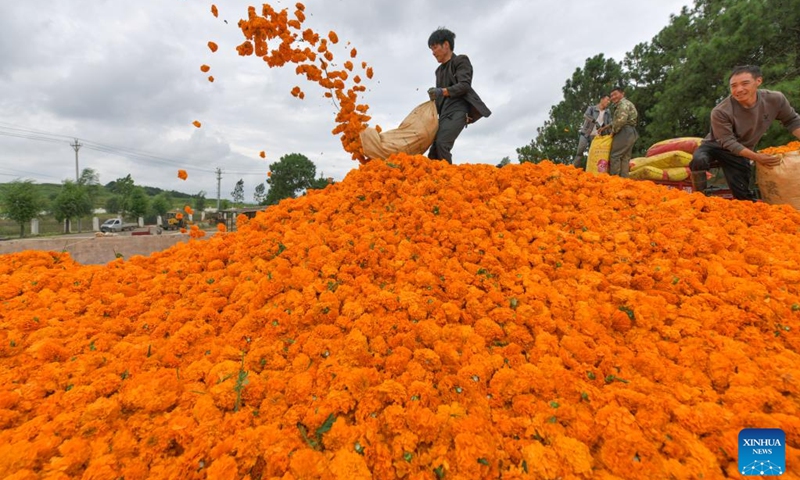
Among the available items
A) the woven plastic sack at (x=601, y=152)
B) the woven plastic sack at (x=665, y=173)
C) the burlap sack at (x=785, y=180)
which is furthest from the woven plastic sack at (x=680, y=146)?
the burlap sack at (x=785, y=180)

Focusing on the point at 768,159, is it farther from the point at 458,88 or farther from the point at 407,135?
the point at 407,135

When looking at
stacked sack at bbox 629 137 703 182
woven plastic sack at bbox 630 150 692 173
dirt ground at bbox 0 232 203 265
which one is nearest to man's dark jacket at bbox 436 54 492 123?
dirt ground at bbox 0 232 203 265

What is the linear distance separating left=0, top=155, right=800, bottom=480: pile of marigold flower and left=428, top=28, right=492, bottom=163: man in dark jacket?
1.17m

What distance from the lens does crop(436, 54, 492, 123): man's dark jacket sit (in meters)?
3.81

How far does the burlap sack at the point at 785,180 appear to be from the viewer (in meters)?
3.41

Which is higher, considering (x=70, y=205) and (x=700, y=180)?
(x=70, y=205)

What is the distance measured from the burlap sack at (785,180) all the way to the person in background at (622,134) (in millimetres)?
1937

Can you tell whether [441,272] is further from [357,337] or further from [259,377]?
[259,377]

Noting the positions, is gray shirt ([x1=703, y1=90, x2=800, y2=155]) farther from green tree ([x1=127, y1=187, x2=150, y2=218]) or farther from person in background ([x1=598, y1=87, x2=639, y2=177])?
green tree ([x1=127, y1=187, x2=150, y2=218])

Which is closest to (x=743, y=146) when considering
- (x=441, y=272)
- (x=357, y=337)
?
(x=441, y=272)

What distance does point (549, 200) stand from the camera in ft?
10.1

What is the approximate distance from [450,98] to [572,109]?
14.9 m

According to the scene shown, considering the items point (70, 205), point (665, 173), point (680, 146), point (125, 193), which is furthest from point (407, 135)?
point (125, 193)

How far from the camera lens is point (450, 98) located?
398 centimetres
